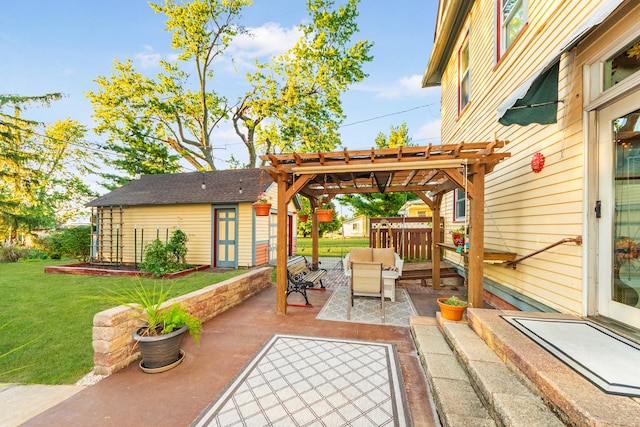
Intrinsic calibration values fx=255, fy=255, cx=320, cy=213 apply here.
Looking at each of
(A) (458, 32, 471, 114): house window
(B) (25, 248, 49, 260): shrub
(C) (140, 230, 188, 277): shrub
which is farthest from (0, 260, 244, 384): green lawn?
(A) (458, 32, 471, 114): house window

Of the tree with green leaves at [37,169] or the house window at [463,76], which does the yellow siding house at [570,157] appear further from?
the tree with green leaves at [37,169]

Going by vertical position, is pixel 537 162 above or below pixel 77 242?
above

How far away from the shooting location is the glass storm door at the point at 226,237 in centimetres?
1055

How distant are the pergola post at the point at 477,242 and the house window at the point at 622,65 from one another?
1.56 m

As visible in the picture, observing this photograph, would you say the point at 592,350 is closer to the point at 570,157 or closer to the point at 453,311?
the point at 453,311

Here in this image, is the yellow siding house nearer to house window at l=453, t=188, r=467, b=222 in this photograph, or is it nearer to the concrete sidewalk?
house window at l=453, t=188, r=467, b=222

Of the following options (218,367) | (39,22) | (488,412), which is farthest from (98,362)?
(39,22)

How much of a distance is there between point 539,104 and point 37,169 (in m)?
29.4

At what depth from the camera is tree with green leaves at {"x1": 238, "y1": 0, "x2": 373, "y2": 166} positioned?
14852mm

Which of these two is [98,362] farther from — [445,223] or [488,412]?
[445,223]

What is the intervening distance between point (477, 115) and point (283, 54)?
1352 cm

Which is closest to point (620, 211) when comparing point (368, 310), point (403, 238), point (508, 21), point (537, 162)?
point (537, 162)

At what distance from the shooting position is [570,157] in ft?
9.95

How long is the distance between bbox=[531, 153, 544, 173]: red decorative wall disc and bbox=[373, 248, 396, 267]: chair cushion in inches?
136
